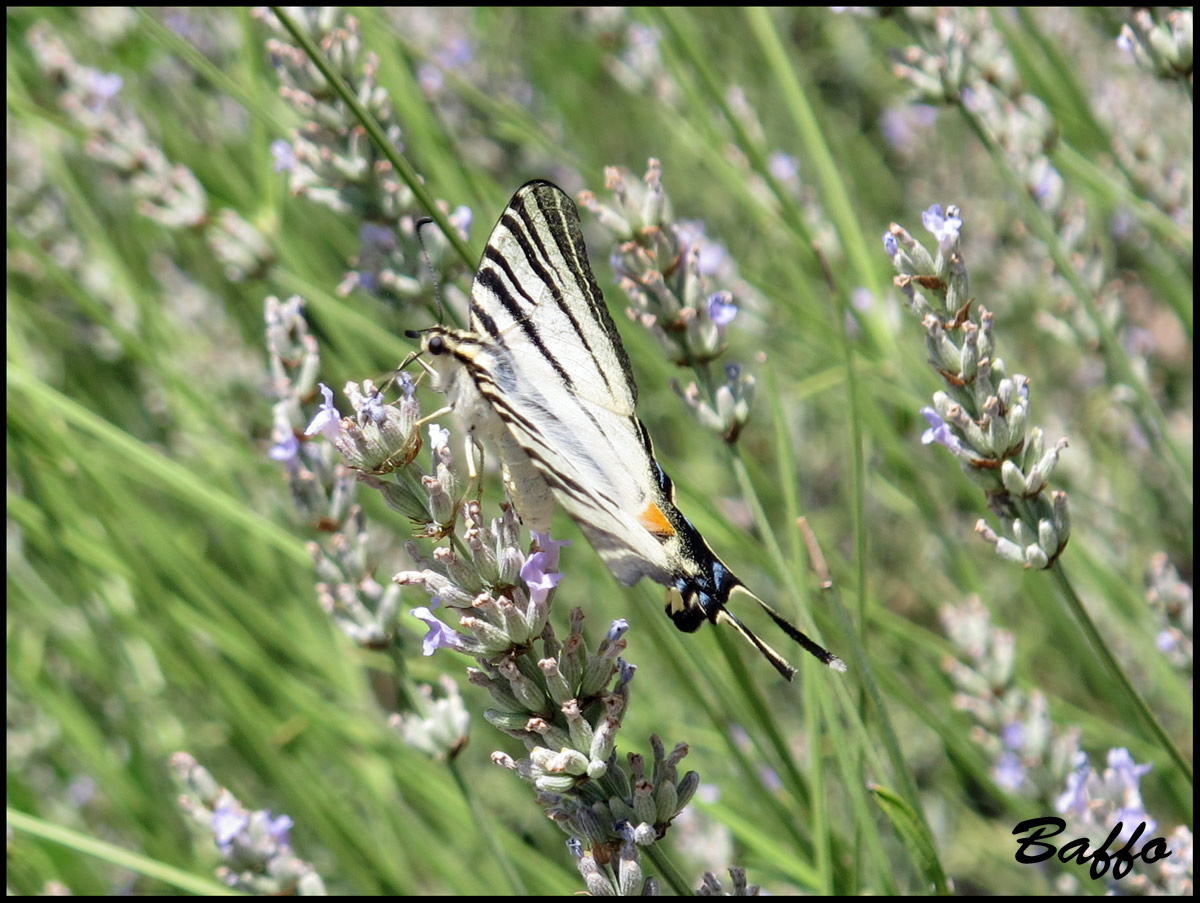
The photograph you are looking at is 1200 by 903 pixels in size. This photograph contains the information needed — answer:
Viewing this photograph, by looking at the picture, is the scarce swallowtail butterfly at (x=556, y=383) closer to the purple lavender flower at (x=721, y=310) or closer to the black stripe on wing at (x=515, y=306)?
the black stripe on wing at (x=515, y=306)

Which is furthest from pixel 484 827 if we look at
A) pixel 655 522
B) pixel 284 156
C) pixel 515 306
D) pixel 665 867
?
pixel 284 156

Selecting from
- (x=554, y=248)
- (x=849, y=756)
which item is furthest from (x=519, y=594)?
(x=849, y=756)

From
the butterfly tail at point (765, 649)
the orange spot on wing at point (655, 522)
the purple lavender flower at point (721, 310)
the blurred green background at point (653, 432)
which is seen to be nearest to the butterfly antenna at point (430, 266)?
the blurred green background at point (653, 432)

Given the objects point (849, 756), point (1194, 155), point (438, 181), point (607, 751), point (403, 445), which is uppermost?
point (438, 181)

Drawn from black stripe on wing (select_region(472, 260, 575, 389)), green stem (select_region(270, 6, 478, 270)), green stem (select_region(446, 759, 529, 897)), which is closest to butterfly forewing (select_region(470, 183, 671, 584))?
black stripe on wing (select_region(472, 260, 575, 389))

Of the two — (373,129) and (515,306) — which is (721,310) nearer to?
(515,306)

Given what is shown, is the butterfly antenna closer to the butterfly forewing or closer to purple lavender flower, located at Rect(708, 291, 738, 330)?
the butterfly forewing

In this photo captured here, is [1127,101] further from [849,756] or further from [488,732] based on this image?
[488,732]
